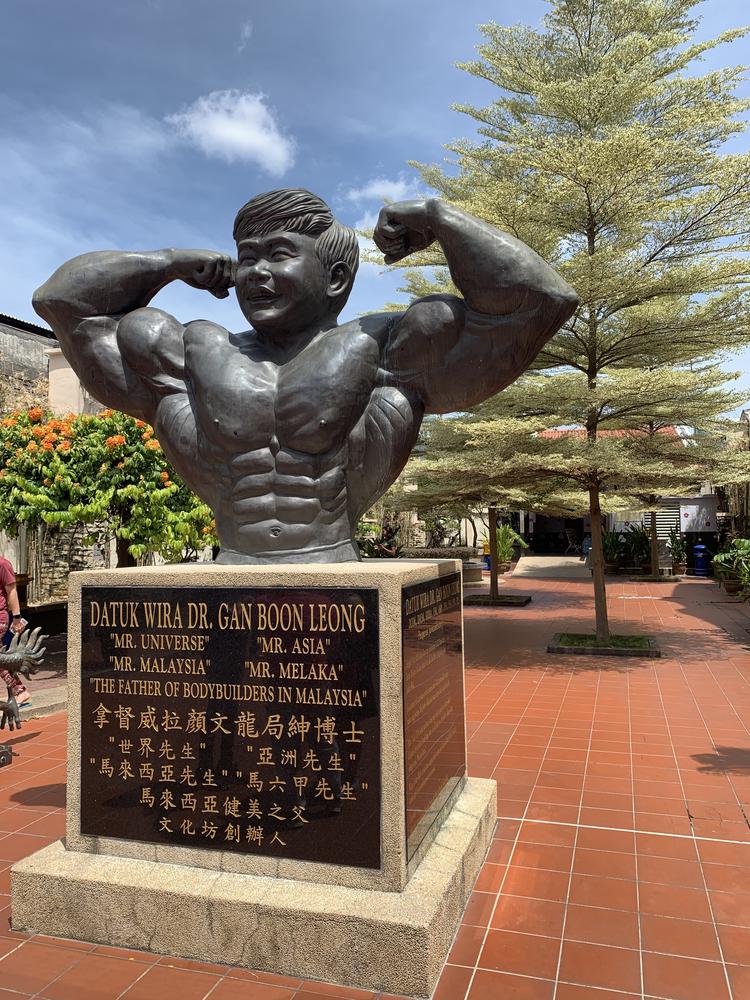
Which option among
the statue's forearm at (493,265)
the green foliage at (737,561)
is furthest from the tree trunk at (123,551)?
the green foliage at (737,561)

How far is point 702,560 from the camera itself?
65.1 feet

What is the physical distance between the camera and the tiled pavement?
8.18 feet

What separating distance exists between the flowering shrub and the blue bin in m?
16.1

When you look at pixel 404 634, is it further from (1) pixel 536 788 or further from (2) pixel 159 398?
(1) pixel 536 788

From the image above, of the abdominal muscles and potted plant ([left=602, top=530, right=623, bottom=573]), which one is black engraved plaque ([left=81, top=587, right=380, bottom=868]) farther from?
potted plant ([left=602, top=530, right=623, bottom=573])

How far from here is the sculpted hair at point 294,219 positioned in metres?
3.20

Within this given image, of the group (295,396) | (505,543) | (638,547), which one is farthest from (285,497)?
(638,547)

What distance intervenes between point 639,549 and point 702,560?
5.34 ft

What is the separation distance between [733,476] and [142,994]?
8.70m

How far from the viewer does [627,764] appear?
4.81 meters

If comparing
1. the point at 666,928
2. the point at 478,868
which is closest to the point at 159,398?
the point at 478,868

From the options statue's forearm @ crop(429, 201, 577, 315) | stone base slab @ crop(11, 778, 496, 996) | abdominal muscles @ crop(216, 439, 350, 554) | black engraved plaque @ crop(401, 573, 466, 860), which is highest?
statue's forearm @ crop(429, 201, 577, 315)

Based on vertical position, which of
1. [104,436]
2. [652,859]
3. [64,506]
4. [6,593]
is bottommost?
[652,859]

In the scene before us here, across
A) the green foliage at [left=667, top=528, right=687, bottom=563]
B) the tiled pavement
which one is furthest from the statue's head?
the green foliage at [left=667, top=528, right=687, bottom=563]
